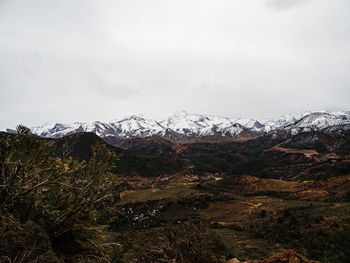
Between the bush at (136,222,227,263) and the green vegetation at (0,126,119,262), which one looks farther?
the bush at (136,222,227,263)

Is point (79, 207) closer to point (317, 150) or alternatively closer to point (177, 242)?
point (177, 242)

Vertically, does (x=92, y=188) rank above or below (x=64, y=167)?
below

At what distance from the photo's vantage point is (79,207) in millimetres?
8867

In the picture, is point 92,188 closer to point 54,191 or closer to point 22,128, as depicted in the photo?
point 54,191

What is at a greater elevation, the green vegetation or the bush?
the green vegetation

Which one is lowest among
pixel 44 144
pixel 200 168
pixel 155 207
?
pixel 200 168

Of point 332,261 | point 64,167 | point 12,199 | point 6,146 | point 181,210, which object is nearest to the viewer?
point 12,199

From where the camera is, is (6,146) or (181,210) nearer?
(6,146)

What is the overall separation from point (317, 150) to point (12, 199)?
237 m

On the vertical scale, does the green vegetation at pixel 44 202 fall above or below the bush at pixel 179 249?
above

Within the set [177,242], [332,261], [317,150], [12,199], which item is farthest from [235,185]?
[317,150]

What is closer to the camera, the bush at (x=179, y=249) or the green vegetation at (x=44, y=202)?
the green vegetation at (x=44, y=202)

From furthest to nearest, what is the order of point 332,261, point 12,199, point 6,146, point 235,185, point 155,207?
point 235,185, point 155,207, point 332,261, point 6,146, point 12,199

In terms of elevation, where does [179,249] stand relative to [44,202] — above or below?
below
